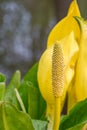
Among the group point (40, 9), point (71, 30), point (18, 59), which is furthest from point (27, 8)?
point (71, 30)

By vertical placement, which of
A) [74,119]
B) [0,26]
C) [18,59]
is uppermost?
[74,119]

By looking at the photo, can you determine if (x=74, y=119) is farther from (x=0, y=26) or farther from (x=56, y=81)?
(x=0, y=26)

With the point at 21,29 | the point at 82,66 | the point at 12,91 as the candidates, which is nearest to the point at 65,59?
the point at 82,66

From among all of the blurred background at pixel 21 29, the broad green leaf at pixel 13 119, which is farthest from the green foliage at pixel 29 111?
the blurred background at pixel 21 29

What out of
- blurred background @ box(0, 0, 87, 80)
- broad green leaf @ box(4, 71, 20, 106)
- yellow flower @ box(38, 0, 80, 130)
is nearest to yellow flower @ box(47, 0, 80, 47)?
yellow flower @ box(38, 0, 80, 130)

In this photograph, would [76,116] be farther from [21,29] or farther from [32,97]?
[21,29]

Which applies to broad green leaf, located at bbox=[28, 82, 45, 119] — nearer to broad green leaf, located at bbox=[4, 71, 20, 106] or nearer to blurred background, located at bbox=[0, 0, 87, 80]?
broad green leaf, located at bbox=[4, 71, 20, 106]

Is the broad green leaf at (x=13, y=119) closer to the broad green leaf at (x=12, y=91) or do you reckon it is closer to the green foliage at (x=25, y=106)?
the green foliage at (x=25, y=106)
